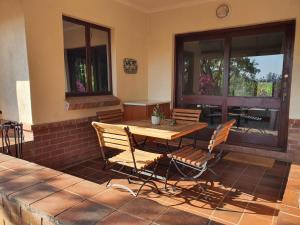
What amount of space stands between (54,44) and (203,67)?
8.59 ft

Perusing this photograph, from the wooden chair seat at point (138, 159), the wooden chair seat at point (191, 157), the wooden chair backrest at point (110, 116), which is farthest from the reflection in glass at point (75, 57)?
the wooden chair seat at point (191, 157)

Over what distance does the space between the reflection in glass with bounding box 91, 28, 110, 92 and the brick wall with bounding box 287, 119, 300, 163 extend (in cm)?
300

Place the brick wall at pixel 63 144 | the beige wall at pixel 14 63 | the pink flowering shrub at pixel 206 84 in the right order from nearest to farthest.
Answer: the beige wall at pixel 14 63 → the brick wall at pixel 63 144 → the pink flowering shrub at pixel 206 84

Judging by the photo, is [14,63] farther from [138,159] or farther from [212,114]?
Answer: [212,114]

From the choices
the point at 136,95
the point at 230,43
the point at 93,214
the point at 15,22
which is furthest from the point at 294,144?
the point at 15,22

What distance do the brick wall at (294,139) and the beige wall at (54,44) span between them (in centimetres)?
282

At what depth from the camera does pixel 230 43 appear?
397 cm

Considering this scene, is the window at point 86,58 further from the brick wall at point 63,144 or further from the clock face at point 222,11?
the clock face at point 222,11

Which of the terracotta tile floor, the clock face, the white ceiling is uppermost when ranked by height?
the white ceiling

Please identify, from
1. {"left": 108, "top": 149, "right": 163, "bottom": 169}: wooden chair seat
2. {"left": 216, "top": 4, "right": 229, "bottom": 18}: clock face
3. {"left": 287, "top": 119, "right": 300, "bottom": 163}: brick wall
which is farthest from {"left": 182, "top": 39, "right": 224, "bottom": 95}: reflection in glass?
{"left": 108, "top": 149, "right": 163, "bottom": 169}: wooden chair seat

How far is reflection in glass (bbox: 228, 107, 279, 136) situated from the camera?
376cm

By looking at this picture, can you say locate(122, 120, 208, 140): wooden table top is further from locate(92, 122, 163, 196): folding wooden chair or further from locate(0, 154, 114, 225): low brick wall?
locate(0, 154, 114, 225): low brick wall

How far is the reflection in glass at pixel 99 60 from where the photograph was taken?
12.3 feet

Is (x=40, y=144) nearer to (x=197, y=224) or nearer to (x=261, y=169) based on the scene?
(x=197, y=224)
